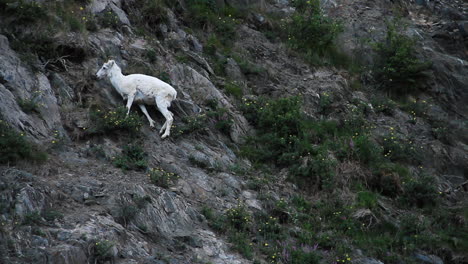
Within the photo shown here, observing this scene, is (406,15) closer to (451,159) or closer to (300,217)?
(451,159)

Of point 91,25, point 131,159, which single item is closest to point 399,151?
point 131,159

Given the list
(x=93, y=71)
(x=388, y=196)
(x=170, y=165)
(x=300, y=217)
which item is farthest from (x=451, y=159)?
(x=93, y=71)

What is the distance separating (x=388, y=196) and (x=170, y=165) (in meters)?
6.20

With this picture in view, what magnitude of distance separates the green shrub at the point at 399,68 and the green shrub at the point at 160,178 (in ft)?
34.0

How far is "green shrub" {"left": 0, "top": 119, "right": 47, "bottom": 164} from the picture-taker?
11.5m

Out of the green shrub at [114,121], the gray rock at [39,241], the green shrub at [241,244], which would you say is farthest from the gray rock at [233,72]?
the gray rock at [39,241]

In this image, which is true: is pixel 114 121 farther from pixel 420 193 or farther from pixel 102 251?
pixel 420 193

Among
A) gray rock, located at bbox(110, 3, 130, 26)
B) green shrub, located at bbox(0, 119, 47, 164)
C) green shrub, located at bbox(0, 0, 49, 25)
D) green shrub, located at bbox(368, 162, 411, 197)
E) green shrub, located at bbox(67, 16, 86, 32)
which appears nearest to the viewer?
green shrub, located at bbox(0, 119, 47, 164)

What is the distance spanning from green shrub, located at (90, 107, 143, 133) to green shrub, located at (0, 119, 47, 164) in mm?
1867

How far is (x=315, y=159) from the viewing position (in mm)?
16031

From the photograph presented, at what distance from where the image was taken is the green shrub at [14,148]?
11539 millimetres

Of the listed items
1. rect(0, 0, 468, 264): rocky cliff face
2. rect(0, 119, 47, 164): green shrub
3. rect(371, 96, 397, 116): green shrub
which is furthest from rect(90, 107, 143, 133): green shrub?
rect(371, 96, 397, 116): green shrub

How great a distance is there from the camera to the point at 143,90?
14.9 meters

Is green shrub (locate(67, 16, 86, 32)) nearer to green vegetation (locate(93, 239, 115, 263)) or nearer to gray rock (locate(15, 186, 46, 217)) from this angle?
gray rock (locate(15, 186, 46, 217))
